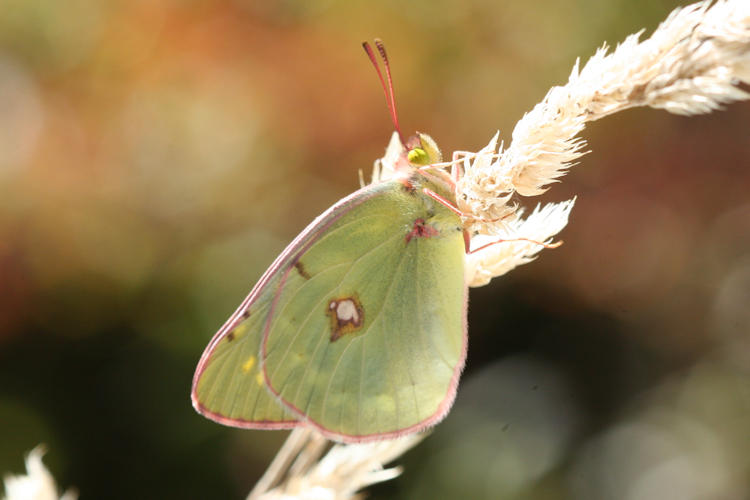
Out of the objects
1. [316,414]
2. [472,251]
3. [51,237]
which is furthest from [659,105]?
[51,237]

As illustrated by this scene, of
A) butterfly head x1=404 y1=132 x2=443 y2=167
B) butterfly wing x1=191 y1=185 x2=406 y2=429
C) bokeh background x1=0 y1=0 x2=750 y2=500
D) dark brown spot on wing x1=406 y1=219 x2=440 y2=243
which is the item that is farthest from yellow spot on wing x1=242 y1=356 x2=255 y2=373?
bokeh background x1=0 y1=0 x2=750 y2=500

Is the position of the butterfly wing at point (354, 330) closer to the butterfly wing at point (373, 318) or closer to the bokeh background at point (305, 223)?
the butterfly wing at point (373, 318)

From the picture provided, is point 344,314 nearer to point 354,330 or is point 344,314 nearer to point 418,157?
point 354,330

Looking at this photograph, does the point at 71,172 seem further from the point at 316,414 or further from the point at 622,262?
the point at 622,262

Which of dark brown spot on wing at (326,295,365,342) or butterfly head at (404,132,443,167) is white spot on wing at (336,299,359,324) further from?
butterfly head at (404,132,443,167)

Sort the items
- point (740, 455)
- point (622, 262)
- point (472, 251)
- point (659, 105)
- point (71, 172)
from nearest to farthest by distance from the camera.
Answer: point (659, 105), point (472, 251), point (740, 455), point (622, 262), point (71, 172)

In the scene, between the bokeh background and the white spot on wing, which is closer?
the white spot on wing

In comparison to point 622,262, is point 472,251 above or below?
above
